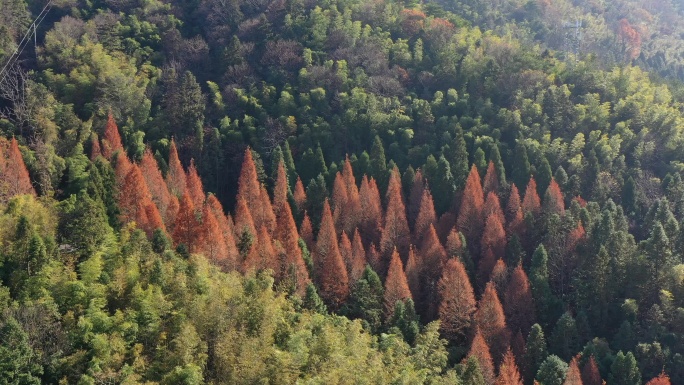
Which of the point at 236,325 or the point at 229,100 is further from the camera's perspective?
the point at 229,100

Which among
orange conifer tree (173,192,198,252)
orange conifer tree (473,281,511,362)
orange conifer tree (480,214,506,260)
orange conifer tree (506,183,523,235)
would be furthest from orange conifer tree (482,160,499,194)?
orange conifer tree (173,192,198,252)

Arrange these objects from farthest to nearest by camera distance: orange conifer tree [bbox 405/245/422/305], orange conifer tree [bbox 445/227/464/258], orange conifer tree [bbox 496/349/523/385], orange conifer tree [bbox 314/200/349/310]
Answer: orange conifer tree [bbox 445/227/464/258]
orange conifer tree [bbox 405/245/422/305]
orange conifer tree [bbox 314/200/349/310]
orange conifer tree [bbox 496/349/523/385]

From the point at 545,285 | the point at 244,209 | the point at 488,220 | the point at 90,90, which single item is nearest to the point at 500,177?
the point at 488,220

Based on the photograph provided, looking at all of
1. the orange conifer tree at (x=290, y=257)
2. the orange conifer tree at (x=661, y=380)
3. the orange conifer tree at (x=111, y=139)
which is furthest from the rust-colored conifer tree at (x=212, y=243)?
the orange conifer tree at (x=661, y=380)

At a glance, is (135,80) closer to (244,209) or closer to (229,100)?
(229,100)

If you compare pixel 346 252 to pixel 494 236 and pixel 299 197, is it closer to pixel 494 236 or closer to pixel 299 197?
pixel 299 197

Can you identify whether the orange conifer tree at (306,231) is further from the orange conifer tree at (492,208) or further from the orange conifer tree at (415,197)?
the orange conifer tree at (492,208)

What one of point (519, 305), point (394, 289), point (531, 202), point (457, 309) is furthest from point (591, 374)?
point (531, 202)

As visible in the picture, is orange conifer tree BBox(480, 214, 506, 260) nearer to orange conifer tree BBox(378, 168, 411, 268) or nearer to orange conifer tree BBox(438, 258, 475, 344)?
orange conifer tree BBox(378, 168, 411, 268)
